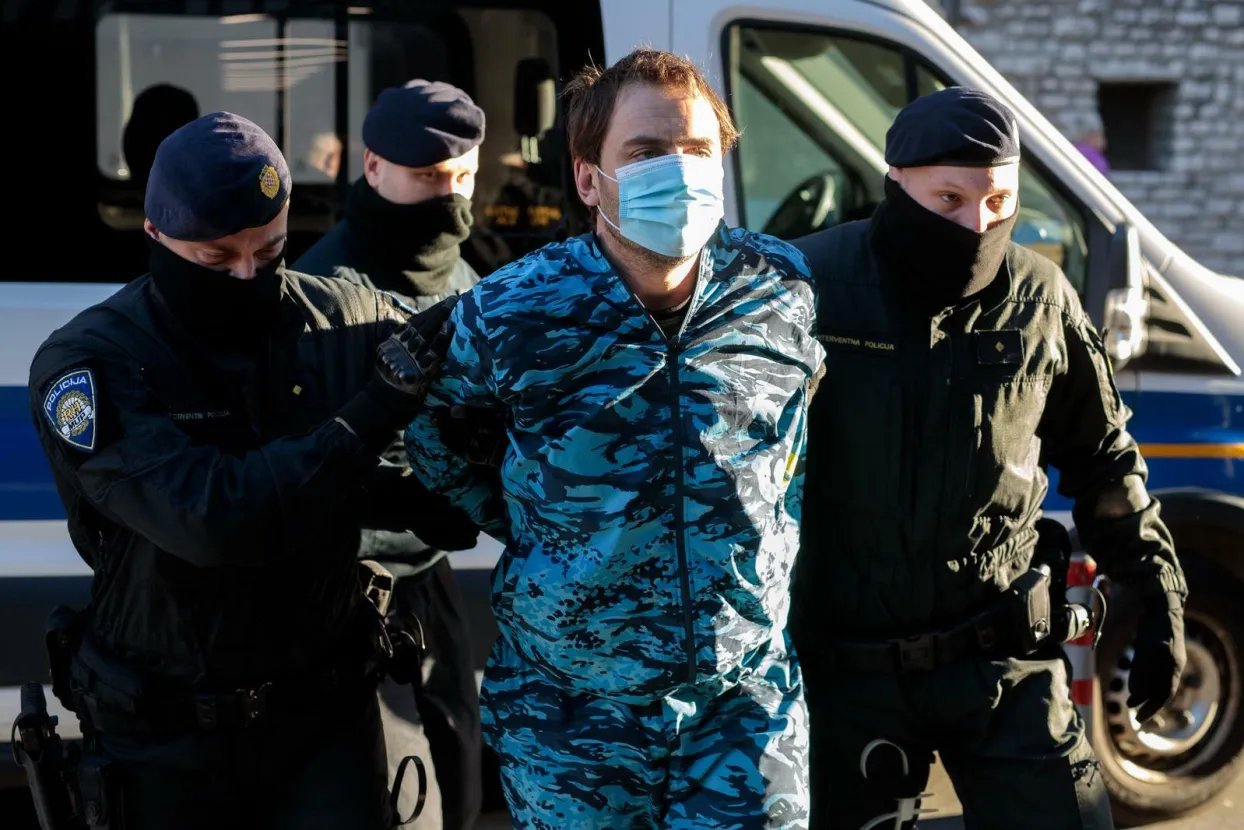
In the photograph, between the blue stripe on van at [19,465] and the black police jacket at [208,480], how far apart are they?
59.8 inches

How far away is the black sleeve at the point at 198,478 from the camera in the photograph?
88.6 inches

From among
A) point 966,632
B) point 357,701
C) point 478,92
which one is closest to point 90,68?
point 478,92

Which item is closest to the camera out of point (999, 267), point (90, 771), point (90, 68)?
point (90, 771)

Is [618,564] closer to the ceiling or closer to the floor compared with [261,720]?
closer to the ceiling

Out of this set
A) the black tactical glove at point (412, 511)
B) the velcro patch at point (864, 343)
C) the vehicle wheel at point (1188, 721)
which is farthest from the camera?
the vehicle wheel at point (1188, 721)

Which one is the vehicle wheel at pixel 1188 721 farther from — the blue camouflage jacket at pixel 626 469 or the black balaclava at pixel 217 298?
the black balaclava at pixel 217 298

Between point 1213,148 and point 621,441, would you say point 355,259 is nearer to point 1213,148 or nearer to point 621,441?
point 621,441

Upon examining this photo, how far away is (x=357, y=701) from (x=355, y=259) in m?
1.14

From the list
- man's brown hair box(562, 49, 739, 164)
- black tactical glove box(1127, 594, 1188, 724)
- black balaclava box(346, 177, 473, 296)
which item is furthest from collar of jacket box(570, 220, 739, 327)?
black tactical glove box(1127, 594, 1188, 724)

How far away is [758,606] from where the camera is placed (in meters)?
2.26

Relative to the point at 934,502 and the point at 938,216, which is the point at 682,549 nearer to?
the point at 934,502

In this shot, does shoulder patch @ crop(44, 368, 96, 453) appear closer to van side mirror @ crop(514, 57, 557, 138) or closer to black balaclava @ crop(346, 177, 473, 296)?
black balaclava @ crop(346, 177, 473, 296)

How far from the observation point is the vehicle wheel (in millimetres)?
4543

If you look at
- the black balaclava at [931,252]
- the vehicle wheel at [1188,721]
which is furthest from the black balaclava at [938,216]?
the vehicle wheel at [1188,721]
